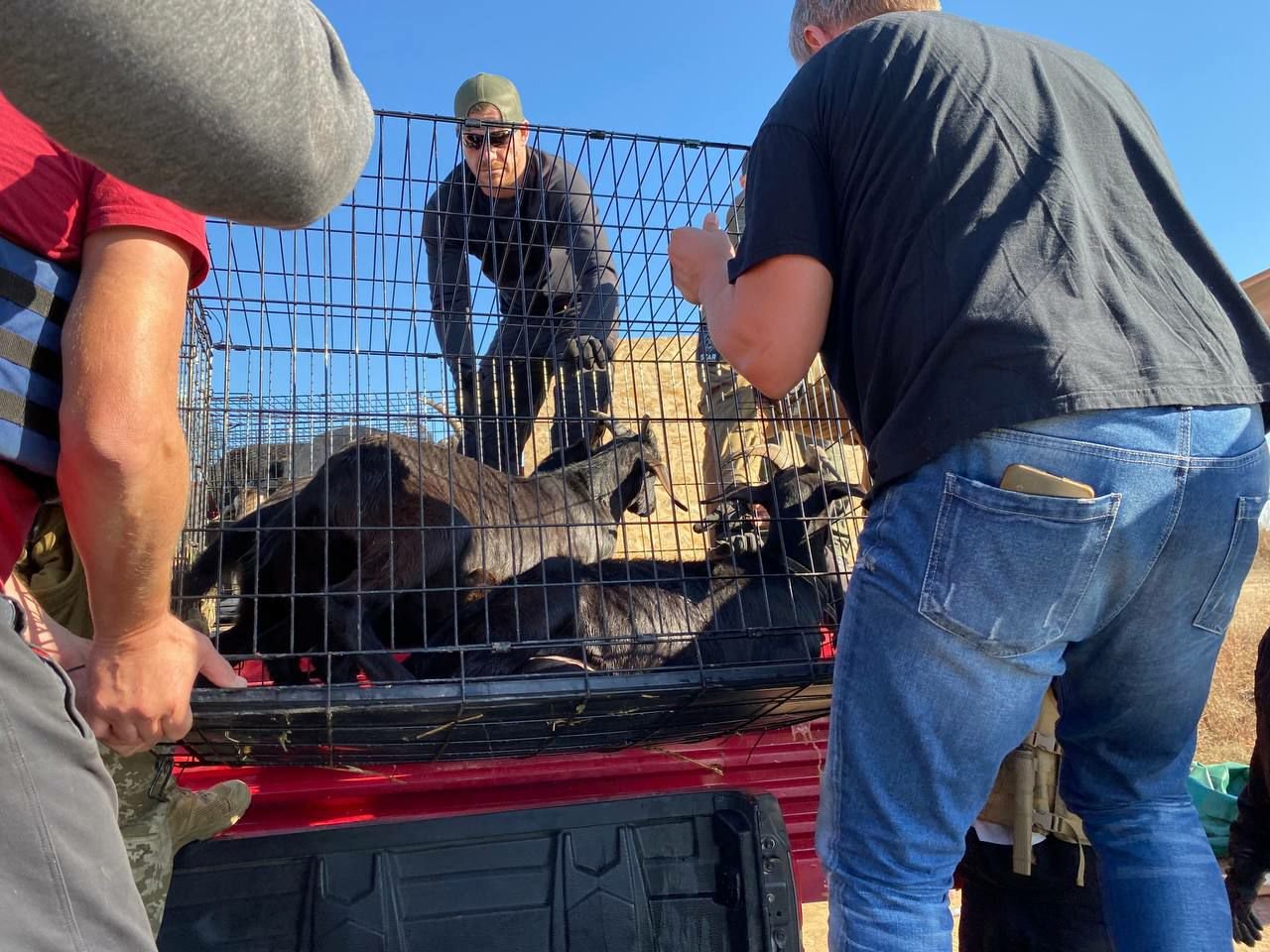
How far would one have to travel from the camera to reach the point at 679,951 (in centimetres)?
209

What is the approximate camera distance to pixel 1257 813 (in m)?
3.74

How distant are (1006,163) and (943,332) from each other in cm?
34

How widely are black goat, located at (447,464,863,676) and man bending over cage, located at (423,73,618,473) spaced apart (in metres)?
0.62

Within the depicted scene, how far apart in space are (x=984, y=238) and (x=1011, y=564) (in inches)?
21.6

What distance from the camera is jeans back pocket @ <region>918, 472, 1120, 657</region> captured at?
1.40 metres

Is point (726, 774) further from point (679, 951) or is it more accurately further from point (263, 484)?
point (263, 484)

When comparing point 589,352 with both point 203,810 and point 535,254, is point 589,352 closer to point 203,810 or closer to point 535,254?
point 535,254

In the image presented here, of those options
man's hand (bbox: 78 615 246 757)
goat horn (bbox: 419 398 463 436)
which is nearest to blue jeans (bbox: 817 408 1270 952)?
man's hand (bbox: 78 615 246 757)

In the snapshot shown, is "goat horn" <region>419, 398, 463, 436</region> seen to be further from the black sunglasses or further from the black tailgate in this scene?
the black tailgate

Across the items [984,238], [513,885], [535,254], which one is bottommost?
[513,885]

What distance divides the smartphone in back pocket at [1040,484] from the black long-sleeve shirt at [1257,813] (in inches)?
112

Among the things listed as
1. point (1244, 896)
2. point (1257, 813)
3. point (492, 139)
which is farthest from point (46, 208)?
point (1244, 896)

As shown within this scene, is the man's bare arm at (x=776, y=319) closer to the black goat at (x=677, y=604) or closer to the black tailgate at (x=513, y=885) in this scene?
the black tailgate at (x=513, y=885)

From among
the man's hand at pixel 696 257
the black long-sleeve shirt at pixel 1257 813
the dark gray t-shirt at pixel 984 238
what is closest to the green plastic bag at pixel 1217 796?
the black long-sleeve shirt at pixel 1257 813
